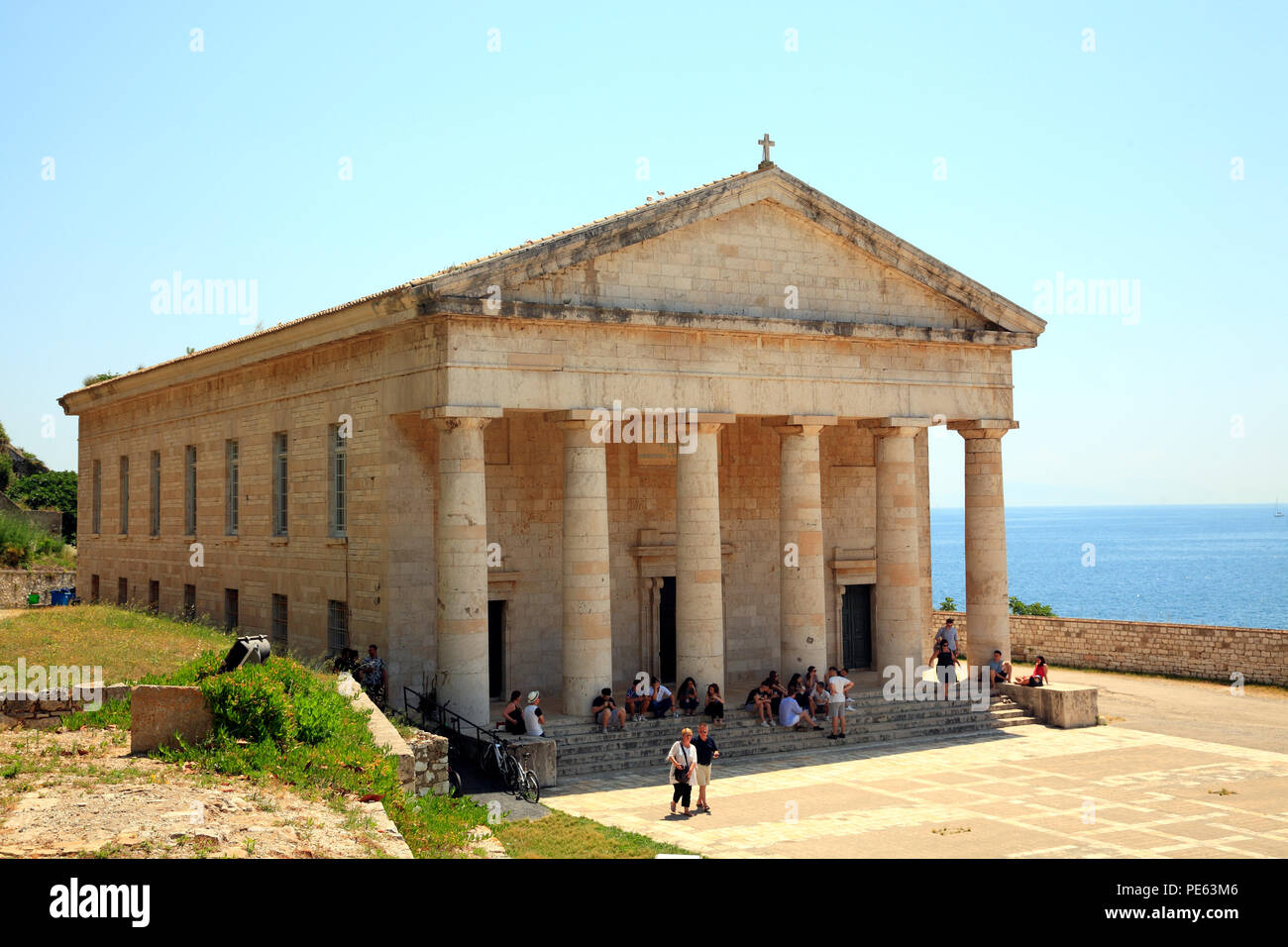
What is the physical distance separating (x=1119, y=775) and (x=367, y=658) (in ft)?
50.1

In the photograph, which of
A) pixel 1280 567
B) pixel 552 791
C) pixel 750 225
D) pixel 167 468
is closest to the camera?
pixel 552 791

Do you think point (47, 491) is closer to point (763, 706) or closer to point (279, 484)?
point (279, 484)

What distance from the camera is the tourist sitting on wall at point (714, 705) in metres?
26.0

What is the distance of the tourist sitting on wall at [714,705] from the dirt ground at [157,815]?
13.6 m

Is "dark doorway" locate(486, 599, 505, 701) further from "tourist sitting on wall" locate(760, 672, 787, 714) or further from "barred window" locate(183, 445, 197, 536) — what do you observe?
"barred window" locate(183, 445, 197, 536)

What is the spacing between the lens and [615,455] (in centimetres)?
3069

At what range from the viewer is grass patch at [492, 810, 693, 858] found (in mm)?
16734

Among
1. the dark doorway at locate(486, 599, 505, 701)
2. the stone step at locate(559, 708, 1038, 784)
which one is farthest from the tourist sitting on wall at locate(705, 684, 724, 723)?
the dark doorway at locate(486, 599, 505, 701)
